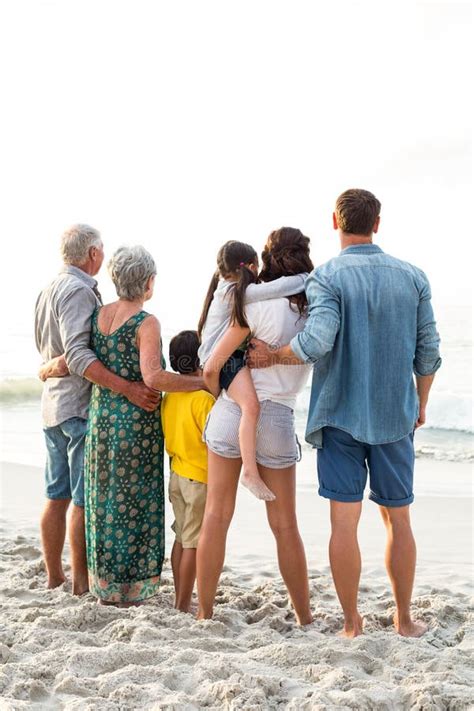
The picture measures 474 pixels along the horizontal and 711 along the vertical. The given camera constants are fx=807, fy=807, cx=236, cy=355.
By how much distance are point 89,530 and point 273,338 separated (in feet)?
4.19

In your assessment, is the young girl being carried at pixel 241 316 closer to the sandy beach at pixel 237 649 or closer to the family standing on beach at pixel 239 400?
the family standing on beach at pixel 239 400

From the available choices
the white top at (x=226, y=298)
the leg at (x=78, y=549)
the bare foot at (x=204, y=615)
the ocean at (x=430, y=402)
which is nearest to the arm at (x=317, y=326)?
the white top at (x=226, y=298)

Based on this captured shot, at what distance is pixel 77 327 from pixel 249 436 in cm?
98

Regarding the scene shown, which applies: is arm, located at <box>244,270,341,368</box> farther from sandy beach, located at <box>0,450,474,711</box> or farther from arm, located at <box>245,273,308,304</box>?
sandy beach, located at <box>0,450,474,711</box>

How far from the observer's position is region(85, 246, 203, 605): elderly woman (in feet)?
11.4

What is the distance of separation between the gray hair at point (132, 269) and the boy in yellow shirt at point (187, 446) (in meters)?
0.30

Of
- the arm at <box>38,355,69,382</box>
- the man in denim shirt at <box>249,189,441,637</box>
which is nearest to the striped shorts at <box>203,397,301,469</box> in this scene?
the man in denim shirt at <box>249,189,441,637</box>

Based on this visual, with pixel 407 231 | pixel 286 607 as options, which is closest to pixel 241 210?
pixel 407 231

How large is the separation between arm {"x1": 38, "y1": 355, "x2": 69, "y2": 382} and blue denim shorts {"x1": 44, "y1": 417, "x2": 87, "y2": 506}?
0.22 metres

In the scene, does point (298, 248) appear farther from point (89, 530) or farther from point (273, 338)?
point (89, 530)

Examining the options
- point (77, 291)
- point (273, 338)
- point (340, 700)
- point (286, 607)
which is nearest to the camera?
point (340, 700)

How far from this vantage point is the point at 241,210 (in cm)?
2580

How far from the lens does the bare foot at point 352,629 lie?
339 cm

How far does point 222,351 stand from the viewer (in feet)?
10.8
